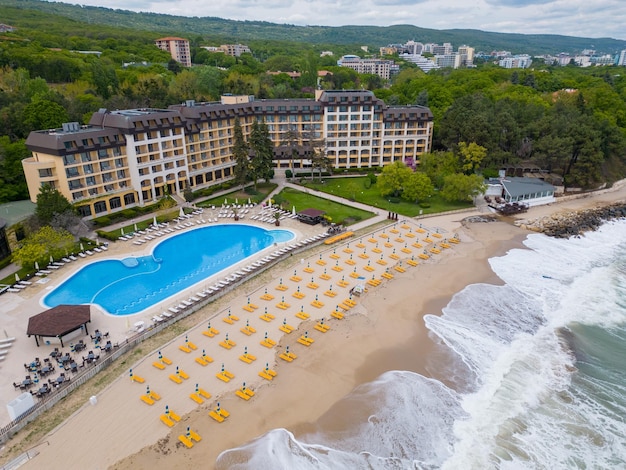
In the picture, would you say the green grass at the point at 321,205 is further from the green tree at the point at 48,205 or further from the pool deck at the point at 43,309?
→ the green tree at the point at 48,205

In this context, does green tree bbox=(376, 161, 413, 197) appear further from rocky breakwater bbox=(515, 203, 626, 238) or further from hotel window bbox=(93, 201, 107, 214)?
hotel window bbox=(93, 201, 107, 214)

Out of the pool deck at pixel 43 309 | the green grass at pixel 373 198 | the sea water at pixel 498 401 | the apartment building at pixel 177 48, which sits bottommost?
the sea water at pixel 498 401

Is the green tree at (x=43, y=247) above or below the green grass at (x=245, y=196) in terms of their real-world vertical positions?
above

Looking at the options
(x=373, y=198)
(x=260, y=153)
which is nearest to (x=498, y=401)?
(x=373, y=198)

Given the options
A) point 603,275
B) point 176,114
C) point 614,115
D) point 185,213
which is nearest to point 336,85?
point 614,115

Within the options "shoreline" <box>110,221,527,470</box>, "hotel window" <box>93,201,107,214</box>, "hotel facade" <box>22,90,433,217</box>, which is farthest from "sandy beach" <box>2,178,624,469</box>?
"hotel facade" <box>22,90,433,217</box>

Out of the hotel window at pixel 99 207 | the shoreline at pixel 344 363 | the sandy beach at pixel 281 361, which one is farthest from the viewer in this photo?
the hotel window at pixel 99 207

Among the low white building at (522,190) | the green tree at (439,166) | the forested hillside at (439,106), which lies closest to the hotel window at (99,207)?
the forested hillside at (439,106)
